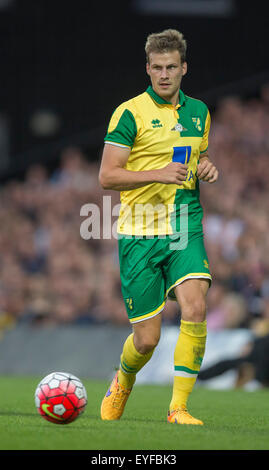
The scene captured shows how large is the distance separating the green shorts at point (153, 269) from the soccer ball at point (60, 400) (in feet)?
2.56

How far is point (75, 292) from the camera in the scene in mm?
15633

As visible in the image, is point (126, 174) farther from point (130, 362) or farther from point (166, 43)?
point (130, 362)

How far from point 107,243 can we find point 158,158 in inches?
399

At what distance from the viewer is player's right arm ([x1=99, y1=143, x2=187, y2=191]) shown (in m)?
6.25

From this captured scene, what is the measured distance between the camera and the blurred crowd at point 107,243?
13.0 meters

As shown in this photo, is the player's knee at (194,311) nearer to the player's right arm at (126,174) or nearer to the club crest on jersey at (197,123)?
the player's right arm at (126,174)

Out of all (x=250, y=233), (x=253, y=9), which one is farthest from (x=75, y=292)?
(x=253, y=9)

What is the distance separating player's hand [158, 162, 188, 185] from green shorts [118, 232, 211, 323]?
0.48 meters

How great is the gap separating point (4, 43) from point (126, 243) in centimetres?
1775

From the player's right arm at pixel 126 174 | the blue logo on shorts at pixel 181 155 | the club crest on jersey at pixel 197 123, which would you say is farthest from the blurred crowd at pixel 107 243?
the player's right arm at pixel 126 174

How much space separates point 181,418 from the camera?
6.24m

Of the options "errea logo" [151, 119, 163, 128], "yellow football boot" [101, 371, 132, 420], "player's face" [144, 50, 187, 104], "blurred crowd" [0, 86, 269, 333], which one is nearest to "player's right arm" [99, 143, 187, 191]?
"errea logo" [151, 119, 163, 128]

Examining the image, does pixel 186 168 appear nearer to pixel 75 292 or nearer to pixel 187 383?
pixel 187 383

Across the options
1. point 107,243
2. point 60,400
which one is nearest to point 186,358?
point 60,400
